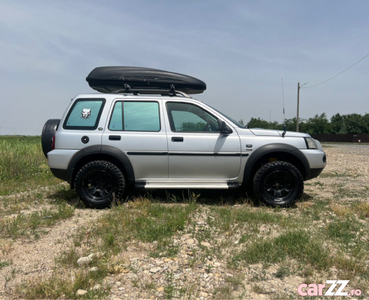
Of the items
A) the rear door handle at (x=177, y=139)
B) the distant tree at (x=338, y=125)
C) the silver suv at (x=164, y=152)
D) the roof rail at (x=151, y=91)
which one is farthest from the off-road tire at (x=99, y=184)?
the distant tree at (x=338, y=125)

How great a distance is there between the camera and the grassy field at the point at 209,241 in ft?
8.34

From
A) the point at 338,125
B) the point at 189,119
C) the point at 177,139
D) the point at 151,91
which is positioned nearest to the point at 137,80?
the point at 151,91

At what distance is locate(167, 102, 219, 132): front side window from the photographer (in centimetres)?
489

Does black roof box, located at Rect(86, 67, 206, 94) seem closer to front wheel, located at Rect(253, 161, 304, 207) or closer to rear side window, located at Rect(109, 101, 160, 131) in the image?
rear side window, located at Rect(109, 101, 160, 131)

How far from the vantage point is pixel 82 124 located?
4840mm

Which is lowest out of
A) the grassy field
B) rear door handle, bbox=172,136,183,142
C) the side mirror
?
the grassy field

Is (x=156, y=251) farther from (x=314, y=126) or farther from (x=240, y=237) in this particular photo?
(x=314, y=126)

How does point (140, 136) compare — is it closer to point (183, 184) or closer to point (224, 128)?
point (183, 184)

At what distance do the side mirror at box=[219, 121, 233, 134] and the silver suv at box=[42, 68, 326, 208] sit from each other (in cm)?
2

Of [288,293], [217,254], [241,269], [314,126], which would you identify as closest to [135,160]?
[217,254]

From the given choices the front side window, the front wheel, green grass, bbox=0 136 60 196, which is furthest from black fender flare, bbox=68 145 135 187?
green grass, bbox=0 136 60 196

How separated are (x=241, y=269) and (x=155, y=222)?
4.67ft

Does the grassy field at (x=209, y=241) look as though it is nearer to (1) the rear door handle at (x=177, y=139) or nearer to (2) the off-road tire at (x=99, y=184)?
(2) the off-road tire at (x=99, y=184)

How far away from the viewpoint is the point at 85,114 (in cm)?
486
